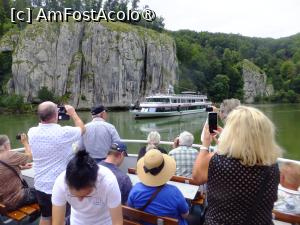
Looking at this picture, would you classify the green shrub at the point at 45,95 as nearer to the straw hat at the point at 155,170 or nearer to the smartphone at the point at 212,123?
the straw hat at the point at 155,170

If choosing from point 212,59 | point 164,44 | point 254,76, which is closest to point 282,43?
point 254,76

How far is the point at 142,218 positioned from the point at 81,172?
979 millimetres

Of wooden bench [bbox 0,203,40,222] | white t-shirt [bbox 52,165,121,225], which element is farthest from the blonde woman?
wooden bench [bbox 0,203,40,222]

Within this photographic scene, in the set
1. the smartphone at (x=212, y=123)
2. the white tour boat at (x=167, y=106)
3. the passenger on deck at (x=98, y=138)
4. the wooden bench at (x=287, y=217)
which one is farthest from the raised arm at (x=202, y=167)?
the white tour boat at (x=167, y=106)

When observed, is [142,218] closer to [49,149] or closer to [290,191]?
[49,149]

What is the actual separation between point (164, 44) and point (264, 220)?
2502 inches

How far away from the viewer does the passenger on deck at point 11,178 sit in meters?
3.61

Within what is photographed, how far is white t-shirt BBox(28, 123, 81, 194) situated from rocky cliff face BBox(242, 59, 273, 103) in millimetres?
99257

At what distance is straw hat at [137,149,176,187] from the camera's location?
2629mm

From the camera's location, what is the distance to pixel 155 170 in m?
2.63

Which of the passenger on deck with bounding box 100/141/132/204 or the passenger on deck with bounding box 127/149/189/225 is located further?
the passenger on deck with bounding box 100/141/132/204

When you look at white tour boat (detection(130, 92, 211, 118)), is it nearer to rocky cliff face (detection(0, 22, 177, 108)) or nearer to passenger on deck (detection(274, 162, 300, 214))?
rocky cliff face (detection(0, 22, 177, 108))

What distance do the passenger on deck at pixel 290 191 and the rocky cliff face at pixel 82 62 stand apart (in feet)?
175

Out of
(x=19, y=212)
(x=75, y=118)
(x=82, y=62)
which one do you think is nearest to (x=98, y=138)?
(x=75, y=118)
